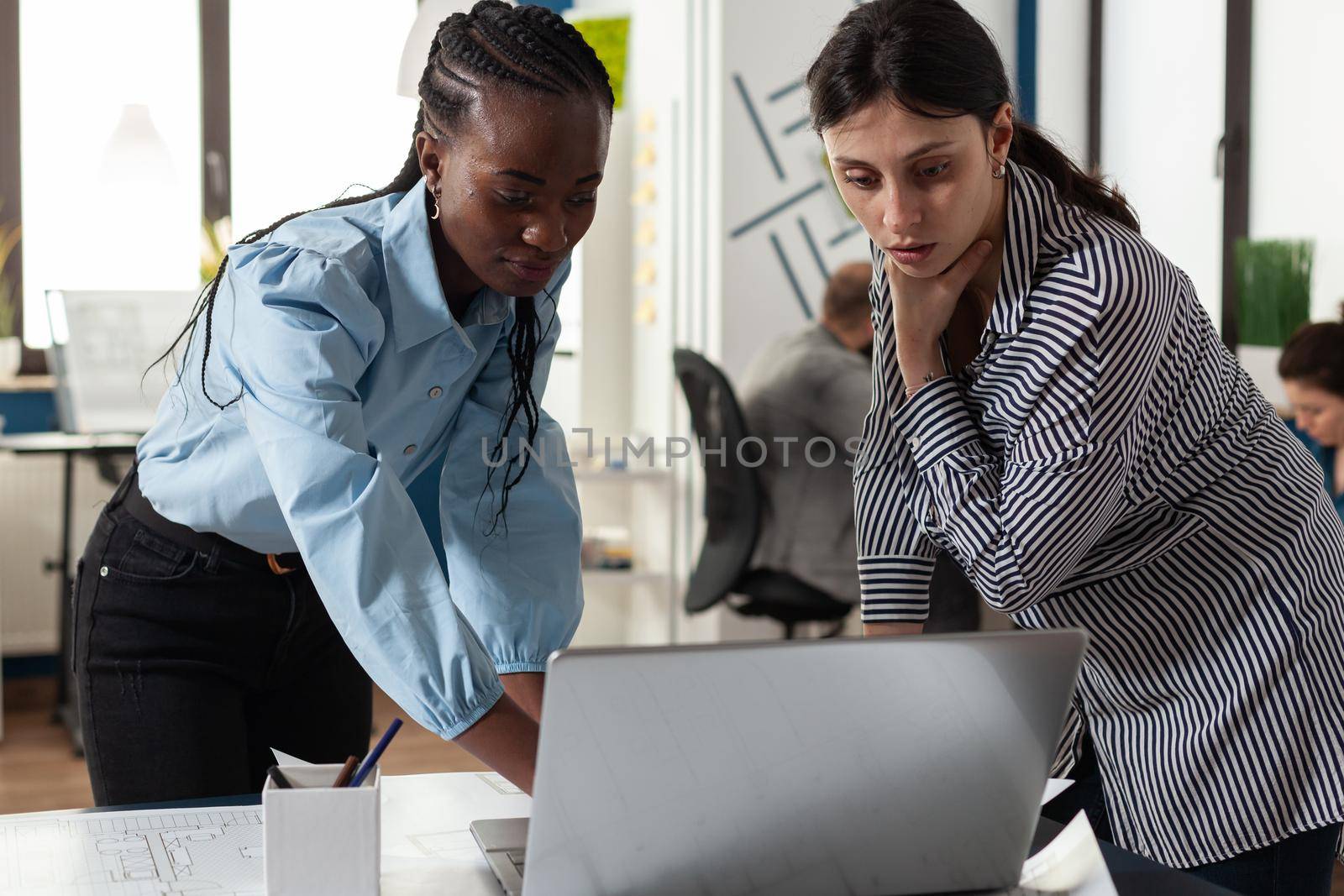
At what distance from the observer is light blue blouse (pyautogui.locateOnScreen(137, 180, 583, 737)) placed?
3.06ft

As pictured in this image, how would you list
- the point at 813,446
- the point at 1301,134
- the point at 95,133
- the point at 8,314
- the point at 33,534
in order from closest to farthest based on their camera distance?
the point at 813,446 < the point at 1301,134 < the point at 33,534 < the point at 8,314 < the point at 95,133

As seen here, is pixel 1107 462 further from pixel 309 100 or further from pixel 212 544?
pixel 309 100

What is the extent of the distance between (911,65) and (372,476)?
53 cm

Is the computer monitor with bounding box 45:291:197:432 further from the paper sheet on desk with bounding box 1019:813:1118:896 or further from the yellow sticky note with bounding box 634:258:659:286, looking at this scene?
the paper sheet on desk with bounding box 1019:813:1118:896

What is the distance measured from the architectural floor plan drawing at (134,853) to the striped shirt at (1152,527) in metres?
0.62

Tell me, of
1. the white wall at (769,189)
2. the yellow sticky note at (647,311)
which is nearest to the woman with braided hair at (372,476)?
the white wall at (769,189)

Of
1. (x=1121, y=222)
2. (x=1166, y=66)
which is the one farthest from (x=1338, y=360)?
(x=1121, y=222)

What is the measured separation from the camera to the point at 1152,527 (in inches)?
45.8

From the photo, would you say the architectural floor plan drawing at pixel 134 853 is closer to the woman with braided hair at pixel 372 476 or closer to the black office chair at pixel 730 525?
the woman with braided hair at pixel 372 476

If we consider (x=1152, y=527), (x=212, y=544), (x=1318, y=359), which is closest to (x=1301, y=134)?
(x=1318, y=359)

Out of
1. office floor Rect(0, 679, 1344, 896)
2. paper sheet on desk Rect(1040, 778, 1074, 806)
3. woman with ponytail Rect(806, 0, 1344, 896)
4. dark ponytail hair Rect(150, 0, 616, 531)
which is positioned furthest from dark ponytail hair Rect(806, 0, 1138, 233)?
office floor Rect(0, 679, 1344, 896)

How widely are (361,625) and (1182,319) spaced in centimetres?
71

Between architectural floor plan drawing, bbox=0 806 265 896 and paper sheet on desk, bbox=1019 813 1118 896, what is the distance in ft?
1.73

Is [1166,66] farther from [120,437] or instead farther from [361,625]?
[361,625]
